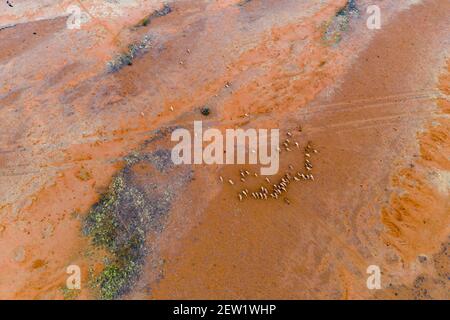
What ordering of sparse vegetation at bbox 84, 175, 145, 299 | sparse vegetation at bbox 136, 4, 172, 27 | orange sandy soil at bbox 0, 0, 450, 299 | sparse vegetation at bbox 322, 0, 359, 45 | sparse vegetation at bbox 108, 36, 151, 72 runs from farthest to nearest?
sparse vegetation at bbox 136, 4, 172, 27
sparse vegetation at bbox 322, 0, 359, 45
sparse vegetation at bbox 108, 36, 151, 72
orange sandy soil at bbox 0, 0, 450, 299
sparse vegetation at bbox 84, 175, 145, 299

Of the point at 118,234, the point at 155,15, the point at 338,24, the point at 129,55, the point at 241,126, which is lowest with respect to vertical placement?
the point at 118,234

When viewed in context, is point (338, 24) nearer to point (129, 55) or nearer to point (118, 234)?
point (129, 55)

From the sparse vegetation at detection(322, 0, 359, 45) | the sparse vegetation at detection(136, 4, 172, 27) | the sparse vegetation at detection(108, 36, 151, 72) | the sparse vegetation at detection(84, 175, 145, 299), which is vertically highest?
the sparse vegetation at detection(136, 4, 172, 27)

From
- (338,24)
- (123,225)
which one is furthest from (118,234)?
(338,24)

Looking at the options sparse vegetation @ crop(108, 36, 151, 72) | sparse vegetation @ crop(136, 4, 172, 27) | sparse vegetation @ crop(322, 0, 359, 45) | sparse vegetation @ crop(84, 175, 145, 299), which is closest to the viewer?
sparse vegetation @ crop(84, 175, 145, 299)

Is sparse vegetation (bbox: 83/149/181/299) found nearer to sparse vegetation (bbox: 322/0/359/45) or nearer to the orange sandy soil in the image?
the orange sandy soil

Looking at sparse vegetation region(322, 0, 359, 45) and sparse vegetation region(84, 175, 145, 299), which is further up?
sparse vegetation region(322, 0, 359, 45)

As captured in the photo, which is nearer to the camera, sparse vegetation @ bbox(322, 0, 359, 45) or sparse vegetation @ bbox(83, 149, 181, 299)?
sparse vegetation @ bbox(83, 149, 181, 299)

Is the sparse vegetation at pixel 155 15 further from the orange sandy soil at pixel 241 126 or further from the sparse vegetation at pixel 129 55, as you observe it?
the sparse vegetation at pixel 129 55

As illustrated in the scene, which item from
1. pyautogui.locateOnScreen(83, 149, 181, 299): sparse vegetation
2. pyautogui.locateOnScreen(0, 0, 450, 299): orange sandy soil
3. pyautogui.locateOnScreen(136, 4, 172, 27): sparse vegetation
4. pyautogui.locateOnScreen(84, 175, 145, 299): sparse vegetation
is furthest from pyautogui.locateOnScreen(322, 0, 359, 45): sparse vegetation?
pyautogui.locateOnScreen(84, 175, 145, 299): sparse vegetation
